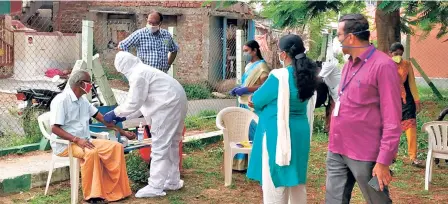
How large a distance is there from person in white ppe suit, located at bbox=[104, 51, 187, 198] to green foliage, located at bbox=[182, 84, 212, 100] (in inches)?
375

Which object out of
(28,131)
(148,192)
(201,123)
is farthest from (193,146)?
(148,192)

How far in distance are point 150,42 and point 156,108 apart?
6.36ft

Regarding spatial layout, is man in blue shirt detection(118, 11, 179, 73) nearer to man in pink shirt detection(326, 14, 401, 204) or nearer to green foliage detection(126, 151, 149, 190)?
green foliage detection(126, 151, 149, 190)

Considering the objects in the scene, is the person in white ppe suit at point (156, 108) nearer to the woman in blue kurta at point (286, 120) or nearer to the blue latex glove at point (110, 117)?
the blue latex glove at point (110, 117)

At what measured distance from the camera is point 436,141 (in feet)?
21.2

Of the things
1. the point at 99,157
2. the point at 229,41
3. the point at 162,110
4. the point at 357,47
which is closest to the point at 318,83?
the point at 357,47

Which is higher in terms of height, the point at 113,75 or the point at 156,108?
the point at 156,108

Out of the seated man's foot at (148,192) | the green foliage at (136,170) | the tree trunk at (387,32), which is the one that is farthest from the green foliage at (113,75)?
the seated man's foot at (148,192)

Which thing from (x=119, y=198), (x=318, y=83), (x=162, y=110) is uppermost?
(x=318, y=83)

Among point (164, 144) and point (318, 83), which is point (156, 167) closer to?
point (164, 144)

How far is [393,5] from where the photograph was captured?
7980mm

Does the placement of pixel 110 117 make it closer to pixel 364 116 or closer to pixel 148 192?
pixel 148 192

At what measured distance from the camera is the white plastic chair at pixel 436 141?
640 cm

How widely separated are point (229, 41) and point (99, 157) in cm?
1273
